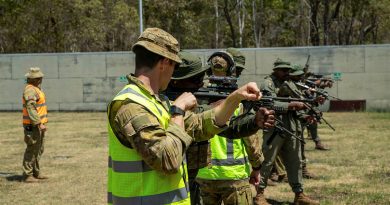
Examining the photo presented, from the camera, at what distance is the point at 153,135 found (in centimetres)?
265

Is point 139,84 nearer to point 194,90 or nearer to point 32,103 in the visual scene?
point 194,90

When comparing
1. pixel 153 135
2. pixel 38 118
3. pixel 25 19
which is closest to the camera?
pixel 153 135

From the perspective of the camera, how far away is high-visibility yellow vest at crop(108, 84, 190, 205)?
2762 millimetres

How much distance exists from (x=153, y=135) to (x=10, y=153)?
1033 cm

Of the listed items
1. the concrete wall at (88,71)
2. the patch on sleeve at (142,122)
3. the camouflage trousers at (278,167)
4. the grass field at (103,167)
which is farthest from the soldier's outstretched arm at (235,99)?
the concrete wall at (88,71)

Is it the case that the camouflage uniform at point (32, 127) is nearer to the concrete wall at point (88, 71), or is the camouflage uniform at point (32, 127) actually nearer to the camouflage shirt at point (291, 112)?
the camouflage shirt at point (291, 112)

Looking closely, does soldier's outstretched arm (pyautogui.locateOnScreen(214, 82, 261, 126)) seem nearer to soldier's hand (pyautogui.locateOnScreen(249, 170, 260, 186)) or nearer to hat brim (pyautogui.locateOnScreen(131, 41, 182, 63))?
hat brim (pyautogui.locateOnScreen(131, 41, 182, 63))

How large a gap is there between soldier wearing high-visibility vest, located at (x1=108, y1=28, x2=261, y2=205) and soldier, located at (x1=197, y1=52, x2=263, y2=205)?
75.8 inches

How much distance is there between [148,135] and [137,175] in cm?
25

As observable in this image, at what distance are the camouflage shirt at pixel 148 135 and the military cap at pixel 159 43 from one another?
193 mm

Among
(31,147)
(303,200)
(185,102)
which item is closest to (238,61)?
(303,200)

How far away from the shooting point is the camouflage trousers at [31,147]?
9289mm

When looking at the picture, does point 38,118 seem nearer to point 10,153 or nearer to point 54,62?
point 10,153

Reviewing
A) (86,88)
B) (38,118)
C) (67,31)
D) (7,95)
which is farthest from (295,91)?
(67,31)
